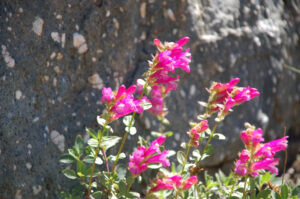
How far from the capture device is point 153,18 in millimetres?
2061

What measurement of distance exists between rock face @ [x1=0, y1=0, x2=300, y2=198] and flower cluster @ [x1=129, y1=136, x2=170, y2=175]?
515mm

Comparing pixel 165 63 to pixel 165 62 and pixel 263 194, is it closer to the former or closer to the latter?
pixel 165 62

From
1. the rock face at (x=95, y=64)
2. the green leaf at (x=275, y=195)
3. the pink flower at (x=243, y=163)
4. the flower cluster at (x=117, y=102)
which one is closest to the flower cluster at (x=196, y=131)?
the pink flower at (x=243, y=163)

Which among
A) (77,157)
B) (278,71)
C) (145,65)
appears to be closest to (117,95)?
(77,157)

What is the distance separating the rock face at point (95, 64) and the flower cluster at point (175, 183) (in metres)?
0.56

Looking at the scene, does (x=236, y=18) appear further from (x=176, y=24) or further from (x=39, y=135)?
(x=39, y=135)

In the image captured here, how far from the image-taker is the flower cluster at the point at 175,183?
4.36ft

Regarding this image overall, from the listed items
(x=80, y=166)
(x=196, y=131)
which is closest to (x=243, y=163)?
(x=196, y=131)

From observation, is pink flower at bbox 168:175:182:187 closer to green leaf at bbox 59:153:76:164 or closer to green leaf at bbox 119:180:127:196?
green leaf at bbox 119:180:127:196

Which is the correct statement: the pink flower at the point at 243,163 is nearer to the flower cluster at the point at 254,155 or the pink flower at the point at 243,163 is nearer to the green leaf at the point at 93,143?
the flower cluster at the point at 254,155

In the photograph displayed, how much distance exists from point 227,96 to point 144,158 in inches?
→ 16.8

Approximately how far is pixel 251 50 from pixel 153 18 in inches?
29.5

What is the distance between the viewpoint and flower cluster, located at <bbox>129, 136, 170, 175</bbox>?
1309 mm

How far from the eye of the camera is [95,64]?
183cm
